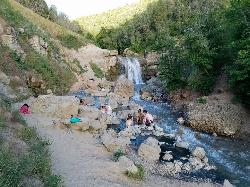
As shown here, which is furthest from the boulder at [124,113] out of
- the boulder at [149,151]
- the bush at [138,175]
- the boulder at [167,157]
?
the bush at [138,175]

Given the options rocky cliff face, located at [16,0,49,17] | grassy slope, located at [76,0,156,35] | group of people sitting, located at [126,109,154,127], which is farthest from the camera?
grassy slope, located at [76,0,156,35]

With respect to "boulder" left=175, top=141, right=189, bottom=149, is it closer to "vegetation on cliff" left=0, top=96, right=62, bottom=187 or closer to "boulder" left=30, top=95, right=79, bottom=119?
"boulder" left=30, top=95, right=79, bottom=119

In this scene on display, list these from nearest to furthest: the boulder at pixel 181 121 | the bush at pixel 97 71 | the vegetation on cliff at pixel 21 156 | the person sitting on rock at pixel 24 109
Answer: the vegetation on cliff at pixel 21 156 < the person sitting on rock at pixel 24 109 < the boulder at pixel 181 121 < the bush at pixel 97 71

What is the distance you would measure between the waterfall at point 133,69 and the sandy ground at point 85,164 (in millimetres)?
27500

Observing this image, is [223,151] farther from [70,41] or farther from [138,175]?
[70,41]

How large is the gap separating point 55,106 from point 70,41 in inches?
1259

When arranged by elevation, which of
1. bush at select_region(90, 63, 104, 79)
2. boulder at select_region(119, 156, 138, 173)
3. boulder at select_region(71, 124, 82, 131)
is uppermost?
bush at select_region(90, 63, 104, 79)

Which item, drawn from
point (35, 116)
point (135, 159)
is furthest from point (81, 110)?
point (135, 159)

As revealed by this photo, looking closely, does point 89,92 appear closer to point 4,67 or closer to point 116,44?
point 4,67

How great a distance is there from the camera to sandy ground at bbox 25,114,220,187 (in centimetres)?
1781

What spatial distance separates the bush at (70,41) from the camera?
58744 mm

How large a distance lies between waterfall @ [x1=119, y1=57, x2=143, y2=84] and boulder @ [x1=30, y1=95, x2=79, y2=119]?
74.8 ft

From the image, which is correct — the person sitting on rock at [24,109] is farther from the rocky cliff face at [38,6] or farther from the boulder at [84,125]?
the rocky cliff face at [38,6]

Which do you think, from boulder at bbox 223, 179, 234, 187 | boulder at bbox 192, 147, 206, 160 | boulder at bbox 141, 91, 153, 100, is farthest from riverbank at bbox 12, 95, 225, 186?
boulder at bbox 141, 91, 153, 100
